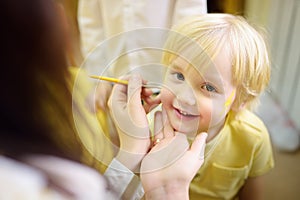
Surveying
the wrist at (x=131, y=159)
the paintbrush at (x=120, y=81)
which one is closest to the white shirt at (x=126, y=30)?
the paintbrush at (x=120, y=81)

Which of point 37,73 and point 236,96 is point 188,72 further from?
point 37,73

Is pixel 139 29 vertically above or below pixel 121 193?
above

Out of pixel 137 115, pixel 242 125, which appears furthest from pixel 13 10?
pixel 242 125

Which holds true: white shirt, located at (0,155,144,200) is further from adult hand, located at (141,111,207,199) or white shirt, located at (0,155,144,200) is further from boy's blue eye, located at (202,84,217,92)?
boy's blue eye, located at (202,84,217,92)

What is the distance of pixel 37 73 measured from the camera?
0.40m

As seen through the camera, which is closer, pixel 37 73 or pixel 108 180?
pixel 37 73

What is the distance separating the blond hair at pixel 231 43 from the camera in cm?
60

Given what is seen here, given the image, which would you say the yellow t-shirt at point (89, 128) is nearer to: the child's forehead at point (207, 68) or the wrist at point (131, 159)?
the wrist at point (131, 159)

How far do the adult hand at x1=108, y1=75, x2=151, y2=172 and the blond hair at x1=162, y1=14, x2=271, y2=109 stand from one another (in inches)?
2.9

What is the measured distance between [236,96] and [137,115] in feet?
0.56

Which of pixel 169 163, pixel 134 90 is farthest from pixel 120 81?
pixel 169 163

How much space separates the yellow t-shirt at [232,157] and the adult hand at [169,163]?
0.48 ft

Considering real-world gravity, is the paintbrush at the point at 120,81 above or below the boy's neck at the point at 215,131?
above

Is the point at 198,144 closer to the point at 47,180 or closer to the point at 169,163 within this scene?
the point at 169,163
